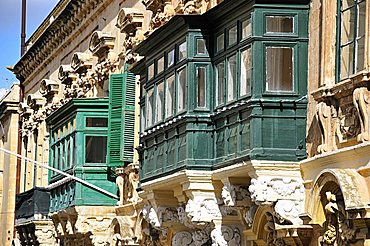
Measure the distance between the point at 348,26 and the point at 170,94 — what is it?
5.33 meters

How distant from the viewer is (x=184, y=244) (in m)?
22.7

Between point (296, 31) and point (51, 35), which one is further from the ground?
point (51, 35)

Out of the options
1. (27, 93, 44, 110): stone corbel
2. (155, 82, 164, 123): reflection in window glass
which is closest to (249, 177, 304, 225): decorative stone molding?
(155, 82, 164, 123): reflection in window glass

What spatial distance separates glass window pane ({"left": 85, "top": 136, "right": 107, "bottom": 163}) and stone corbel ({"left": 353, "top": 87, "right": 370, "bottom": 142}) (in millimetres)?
14127

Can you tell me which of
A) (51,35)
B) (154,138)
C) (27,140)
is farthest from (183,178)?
(27,140)

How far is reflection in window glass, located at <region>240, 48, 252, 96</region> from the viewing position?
59.7 ft

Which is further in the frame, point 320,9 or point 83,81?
point 83,81

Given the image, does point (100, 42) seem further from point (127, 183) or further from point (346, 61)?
point (346, 61)

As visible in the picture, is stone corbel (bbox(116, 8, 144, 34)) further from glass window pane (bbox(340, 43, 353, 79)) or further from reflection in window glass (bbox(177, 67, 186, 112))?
glass window pane (bbox(340, 43, 353, 79))

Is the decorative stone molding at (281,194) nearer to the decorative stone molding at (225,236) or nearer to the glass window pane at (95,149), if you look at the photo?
the decorative stone molding at (225,236)

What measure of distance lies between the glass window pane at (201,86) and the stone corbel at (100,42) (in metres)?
9.98

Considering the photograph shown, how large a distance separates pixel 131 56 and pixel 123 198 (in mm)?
3260

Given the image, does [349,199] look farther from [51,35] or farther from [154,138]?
[51,35]

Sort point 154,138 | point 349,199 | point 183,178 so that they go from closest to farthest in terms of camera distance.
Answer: point 349,199 < point 183,178 < point 154,138
